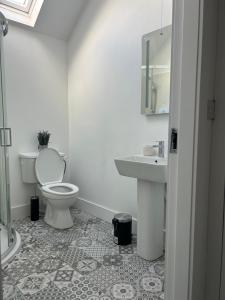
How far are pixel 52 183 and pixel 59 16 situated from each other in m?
2.02

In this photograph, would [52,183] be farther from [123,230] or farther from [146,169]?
[146,169]

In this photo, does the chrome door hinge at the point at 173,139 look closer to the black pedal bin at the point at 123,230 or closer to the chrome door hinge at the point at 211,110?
the chrome door hinge at the point at 211,110

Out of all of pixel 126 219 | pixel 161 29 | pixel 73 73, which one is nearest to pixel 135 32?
pixel 161 29

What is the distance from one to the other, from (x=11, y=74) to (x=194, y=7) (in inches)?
94.3

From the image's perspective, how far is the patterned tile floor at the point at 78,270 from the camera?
158 centimetres

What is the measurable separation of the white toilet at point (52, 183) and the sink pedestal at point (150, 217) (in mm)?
852

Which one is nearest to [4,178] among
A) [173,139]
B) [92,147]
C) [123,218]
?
[92,147]

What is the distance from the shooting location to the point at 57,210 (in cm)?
259

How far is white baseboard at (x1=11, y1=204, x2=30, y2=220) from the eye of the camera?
9.48 ft

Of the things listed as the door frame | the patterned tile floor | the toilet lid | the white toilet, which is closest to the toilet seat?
the white toilet

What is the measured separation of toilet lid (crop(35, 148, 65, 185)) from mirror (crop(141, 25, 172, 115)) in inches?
49.2

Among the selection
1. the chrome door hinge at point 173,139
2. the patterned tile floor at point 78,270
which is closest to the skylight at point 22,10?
the patterned tile floor at point 78,270

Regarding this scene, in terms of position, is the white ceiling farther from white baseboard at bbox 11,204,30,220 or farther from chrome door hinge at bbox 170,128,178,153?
chrome door hinge at bbox 170,128,178,153

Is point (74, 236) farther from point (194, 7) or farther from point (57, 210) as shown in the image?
point (194, 7)
